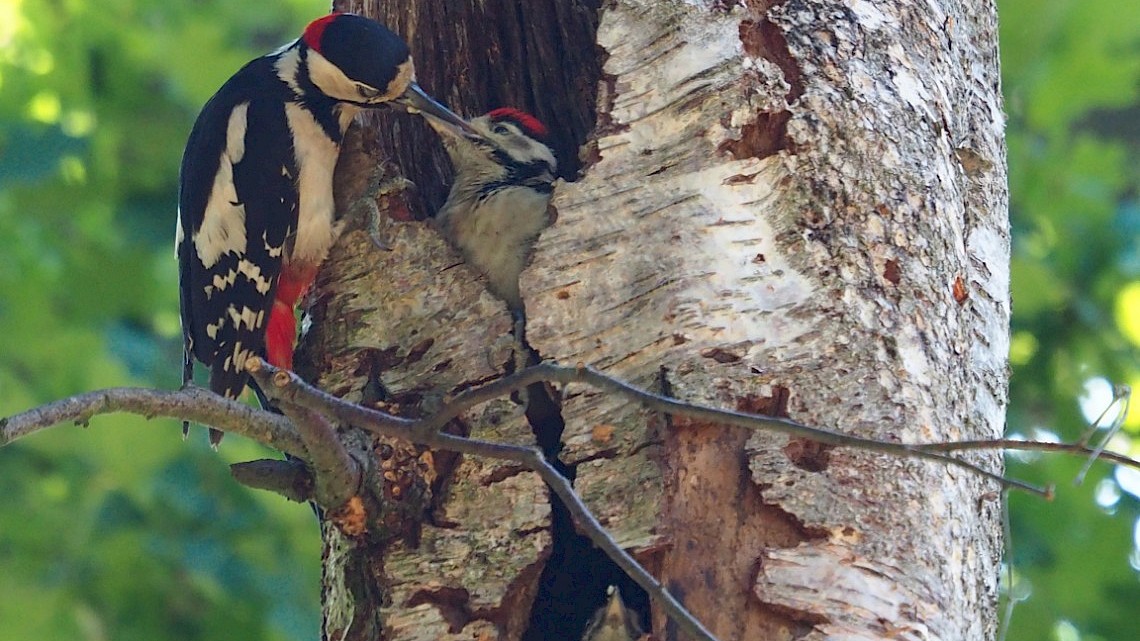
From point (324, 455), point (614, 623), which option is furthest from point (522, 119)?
point (614, 623)

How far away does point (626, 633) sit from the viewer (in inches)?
69.5

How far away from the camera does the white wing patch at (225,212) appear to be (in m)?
2.93

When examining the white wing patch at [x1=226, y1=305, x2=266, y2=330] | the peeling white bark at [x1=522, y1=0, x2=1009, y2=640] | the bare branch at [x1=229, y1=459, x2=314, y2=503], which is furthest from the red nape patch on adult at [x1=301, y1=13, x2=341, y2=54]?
the bare branch at [x1=229, y1=459, x2=314, y2=503]

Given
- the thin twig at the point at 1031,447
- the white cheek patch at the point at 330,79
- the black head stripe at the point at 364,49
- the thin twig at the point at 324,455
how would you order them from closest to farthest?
the thin twig at the point at 1031,447, the thin twig at the point at 324,455, the black head stripe at the point at 364,49, the white cheek patch at the point at 330,79

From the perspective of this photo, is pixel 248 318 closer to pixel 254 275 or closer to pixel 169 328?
pixel 254 275

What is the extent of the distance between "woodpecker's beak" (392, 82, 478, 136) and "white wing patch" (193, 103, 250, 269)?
440 mm

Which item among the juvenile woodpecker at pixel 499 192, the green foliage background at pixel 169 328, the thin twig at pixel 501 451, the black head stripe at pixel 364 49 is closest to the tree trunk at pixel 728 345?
the juvenile woodpecker at pixel 499 192

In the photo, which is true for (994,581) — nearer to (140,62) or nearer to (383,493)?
(383,493)

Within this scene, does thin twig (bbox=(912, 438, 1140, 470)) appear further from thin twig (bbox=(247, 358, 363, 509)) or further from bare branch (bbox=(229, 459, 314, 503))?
bare branch (bbox=(229, 459, 314, 503))

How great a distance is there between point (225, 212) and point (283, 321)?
11.2 inches

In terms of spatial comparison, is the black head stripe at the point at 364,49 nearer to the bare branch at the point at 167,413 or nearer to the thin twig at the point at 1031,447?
the bare branch at the point at 167,413

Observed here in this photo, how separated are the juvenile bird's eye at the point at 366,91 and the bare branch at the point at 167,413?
47.4 inches

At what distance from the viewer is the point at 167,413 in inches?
59.1

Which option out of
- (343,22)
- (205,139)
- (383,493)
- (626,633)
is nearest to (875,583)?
(626,633)
